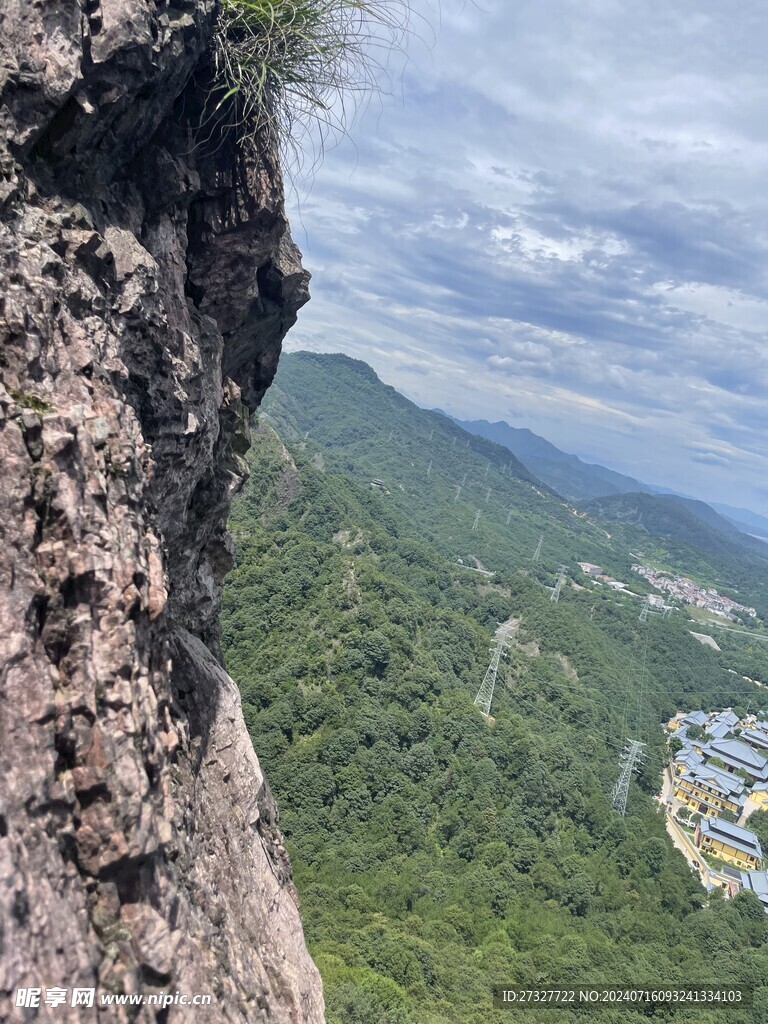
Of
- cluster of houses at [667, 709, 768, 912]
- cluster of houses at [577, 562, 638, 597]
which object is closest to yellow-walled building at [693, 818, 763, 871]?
cluster of houses at [667, 709, 768, 912]

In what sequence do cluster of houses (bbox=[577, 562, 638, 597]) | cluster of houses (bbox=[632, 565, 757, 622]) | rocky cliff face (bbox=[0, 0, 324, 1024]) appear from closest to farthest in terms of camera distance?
rocky cliff face (bbox=[0, 0, 324, 1024]) < cluster of houses (bbox=[577, 562, 638, 597]) < cluster of houses (bbox=[632, 565, 757, 622])

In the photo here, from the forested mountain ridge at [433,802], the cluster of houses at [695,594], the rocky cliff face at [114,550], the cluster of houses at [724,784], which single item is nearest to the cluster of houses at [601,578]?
the cluster of houses at [695,594]

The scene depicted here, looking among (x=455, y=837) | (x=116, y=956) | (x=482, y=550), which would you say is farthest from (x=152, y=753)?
(x=482, y=550)

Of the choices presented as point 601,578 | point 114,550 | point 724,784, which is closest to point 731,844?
point 724,784

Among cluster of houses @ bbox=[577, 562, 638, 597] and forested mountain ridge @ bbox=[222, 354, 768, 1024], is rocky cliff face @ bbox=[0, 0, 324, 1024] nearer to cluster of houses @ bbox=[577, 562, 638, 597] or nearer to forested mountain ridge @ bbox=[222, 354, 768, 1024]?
forested mountain ridge @ bbox=[222, 354, 768, 1024]

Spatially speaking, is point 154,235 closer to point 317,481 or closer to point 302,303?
point 302,303

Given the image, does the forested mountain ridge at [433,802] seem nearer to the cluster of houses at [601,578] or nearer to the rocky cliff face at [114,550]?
the rocky cliff face at [114,550]
